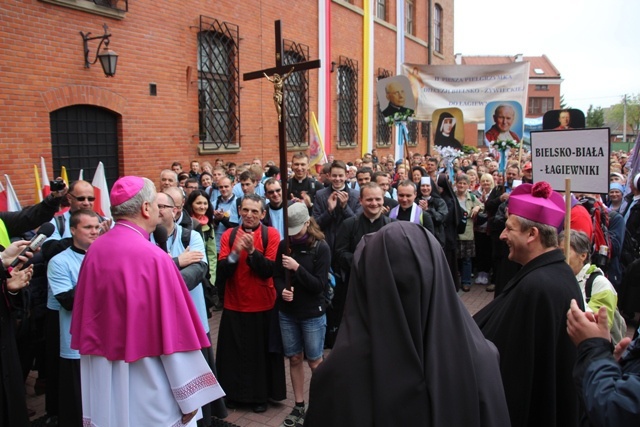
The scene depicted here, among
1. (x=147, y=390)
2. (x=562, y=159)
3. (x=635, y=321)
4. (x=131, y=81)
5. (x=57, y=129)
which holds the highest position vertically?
(x=131, y=81)

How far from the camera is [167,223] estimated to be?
4445 millimetres

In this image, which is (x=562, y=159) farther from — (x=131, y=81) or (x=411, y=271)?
(x=131, y=81)

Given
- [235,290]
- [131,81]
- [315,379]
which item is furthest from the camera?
[131,81]

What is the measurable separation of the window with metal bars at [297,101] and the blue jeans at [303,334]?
10410mm

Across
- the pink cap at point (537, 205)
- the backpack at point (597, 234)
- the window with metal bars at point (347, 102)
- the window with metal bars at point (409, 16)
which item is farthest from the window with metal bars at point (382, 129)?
the pink cap at point (537, 205)

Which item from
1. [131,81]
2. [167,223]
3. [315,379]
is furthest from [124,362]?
[131,81]

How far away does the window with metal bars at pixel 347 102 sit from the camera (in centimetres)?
1762

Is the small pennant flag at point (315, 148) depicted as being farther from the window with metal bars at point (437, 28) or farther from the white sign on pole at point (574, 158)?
the window with metal bars at point (437, 28)

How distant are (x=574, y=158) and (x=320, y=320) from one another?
2.46 metres

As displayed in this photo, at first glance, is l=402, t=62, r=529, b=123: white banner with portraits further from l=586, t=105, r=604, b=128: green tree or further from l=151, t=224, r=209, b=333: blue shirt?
l=586, t=105, r=604, b=128: green tree

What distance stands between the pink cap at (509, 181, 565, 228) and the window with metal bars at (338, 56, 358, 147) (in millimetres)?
14380

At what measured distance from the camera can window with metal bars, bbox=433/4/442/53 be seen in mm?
26044

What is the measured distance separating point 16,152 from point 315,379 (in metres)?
7.81

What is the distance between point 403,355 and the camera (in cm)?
169
